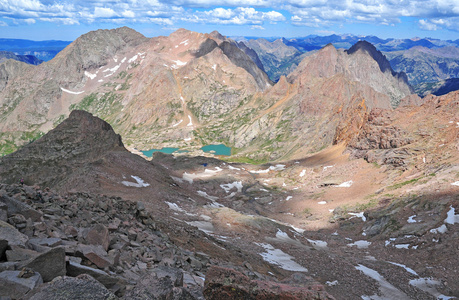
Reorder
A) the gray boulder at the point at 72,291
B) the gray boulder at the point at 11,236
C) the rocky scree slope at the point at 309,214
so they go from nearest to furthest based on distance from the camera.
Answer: the gray boulder at the point at 72,291 → the gray boulder at the point at 11,236 → the rocky scree slope at the point at 309,214

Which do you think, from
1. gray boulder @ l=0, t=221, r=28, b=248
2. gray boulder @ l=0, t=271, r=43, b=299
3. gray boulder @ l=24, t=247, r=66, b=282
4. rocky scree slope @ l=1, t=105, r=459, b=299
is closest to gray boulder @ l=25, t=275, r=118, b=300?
gray boulder @ l=0, t=271, r=43, b=299

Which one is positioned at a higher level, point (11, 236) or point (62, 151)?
point (11, 236)

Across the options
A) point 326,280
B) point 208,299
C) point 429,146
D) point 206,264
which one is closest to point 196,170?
point 429,146

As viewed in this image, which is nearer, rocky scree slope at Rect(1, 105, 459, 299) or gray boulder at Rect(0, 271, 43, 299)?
gray boulder at Rect(0, 271, 43, 299)

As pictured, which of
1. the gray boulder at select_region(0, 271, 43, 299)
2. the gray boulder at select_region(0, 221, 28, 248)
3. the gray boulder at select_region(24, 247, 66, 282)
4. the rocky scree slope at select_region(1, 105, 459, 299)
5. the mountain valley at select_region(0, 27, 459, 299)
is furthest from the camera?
the rocky scree slope at select_region(1, 105, 459, 299)

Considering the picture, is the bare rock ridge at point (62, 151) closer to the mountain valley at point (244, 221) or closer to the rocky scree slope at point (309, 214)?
the mountain valley at point (244, 221)

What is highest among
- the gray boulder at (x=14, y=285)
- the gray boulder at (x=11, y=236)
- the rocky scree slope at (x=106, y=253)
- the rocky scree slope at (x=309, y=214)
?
the gray boulder at (x=14, y=285)

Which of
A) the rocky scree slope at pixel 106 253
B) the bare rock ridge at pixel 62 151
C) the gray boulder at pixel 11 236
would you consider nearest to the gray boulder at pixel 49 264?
the rocky scree slope at pixel 106 253

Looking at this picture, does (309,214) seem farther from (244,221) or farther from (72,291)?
(72,291)


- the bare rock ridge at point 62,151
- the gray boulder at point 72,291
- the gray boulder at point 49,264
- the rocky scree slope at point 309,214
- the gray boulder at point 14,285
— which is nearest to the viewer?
the gray boulder at point 72,291

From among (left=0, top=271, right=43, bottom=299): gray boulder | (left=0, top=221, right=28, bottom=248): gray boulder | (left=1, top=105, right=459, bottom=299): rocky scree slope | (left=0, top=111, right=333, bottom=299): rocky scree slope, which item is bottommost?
(left=1, top=105, right=459, bottom=299): rocky scree slope

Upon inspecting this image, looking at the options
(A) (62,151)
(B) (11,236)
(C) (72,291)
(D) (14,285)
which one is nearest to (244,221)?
(B) (11,236)

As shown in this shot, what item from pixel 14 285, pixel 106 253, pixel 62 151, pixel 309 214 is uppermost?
pixel 14 285

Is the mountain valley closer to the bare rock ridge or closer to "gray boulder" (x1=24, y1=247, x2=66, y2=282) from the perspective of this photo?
"gray boulder" (x1=24, y1=247, x2=66, y2=282)
